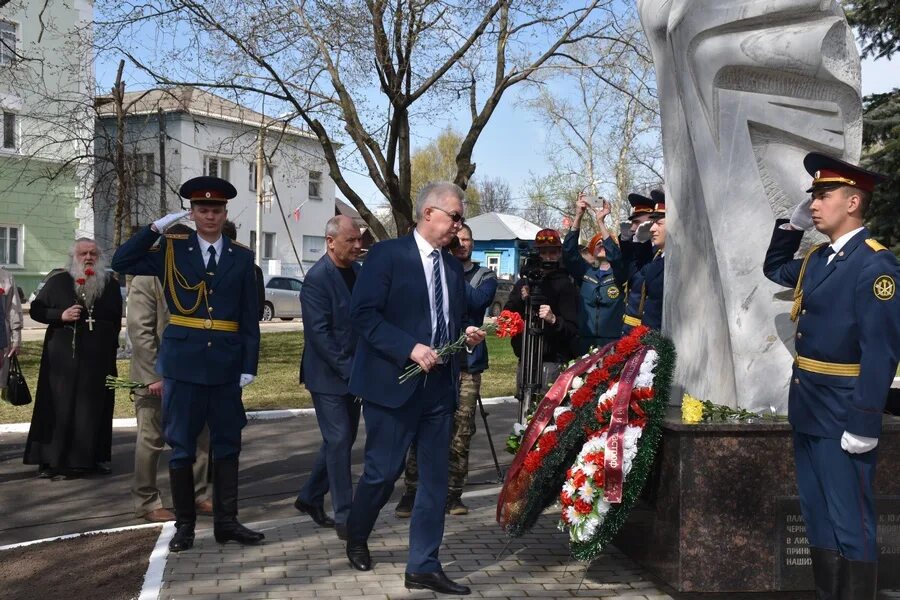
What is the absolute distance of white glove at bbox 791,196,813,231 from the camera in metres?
4.52

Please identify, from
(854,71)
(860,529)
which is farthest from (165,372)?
(854,71)

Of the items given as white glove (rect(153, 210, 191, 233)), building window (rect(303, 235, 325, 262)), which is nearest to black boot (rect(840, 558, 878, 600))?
white glove (rect(153, 210, 191, 233))

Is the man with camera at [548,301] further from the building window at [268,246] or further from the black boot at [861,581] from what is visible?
the building window at [268,246]

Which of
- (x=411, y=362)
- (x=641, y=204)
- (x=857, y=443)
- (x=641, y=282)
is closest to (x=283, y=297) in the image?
(x=641, y=204)

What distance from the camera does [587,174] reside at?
3931 cm

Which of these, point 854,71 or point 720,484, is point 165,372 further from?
point 854,71

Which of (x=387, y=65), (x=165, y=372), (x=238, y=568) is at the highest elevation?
(x=387, y=65)

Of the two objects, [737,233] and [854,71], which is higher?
[854,71]

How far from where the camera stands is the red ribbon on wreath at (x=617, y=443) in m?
5.00

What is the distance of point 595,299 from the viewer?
28.0 ft

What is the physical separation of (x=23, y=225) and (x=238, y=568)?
33.0 meters

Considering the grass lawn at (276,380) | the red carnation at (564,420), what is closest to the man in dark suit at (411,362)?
the red carnation at (564,420)

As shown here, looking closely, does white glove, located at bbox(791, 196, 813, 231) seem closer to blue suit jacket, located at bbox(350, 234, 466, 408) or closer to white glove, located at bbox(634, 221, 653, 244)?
blue suit jacket, located at bbox(350, 234, 466, 408)

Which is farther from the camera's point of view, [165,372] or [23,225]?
[23,225]
